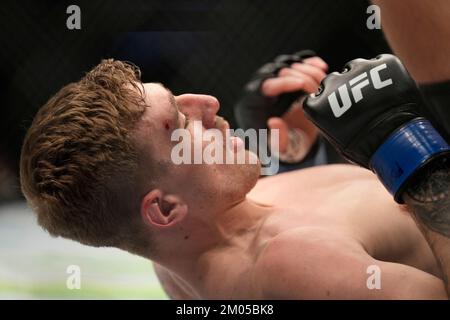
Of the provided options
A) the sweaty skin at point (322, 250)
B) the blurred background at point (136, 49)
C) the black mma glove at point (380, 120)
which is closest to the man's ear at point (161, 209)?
the sweaty skin at point (322, 250)

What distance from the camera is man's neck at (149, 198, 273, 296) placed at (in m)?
1.16

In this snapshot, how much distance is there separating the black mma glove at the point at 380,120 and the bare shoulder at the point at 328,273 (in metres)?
0.13

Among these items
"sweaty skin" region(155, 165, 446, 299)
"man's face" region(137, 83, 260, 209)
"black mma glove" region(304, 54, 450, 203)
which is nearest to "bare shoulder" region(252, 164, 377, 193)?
"sweaty skin" region(155, 165, 446, 299)

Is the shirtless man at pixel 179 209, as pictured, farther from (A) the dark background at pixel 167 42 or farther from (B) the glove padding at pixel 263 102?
(A) the dark background at pixel 167 42

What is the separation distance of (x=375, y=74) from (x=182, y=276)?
1.78 feet

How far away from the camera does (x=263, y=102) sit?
1.56 metres

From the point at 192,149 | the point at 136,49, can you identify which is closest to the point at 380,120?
the point at 192,149

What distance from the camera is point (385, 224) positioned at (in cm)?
117

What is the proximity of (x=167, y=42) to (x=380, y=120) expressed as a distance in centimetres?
127

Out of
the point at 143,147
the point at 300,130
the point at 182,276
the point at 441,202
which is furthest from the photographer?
the point at 300,130
